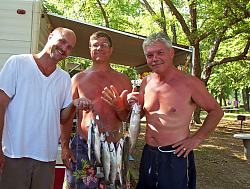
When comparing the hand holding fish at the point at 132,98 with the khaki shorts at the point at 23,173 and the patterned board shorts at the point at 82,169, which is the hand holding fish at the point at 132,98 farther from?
the khaki shorts at the point at 23,173

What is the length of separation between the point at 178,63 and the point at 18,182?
607 centimetres

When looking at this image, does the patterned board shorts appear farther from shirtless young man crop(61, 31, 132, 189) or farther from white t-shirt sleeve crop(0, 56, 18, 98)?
white t-shirt sleeve crop(0, 56, 18, 98)

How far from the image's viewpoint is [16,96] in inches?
119

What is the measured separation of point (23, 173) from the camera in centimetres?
311

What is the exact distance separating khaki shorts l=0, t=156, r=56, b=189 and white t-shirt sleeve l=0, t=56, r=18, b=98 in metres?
0.56

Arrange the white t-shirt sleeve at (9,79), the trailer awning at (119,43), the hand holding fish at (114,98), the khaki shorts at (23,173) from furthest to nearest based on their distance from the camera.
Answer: the trailer awning at (119,43) < the hand holding fish at (114,98) < the khaki shorts at (23,173) < the white t-shirt sleeve at (9,79)

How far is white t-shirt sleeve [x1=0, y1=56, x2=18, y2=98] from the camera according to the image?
117 inches

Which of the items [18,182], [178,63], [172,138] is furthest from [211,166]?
[18,182]

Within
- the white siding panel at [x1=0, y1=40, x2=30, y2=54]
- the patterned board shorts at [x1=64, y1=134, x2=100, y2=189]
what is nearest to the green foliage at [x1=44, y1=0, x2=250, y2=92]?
the white siding panel at [x1=0, y1=40, x2=30, y2=54]

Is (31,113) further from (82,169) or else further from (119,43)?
(119,43)

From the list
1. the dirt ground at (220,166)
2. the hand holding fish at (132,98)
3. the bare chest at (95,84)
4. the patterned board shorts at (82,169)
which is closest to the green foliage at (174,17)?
the dirt ground at (220,166)

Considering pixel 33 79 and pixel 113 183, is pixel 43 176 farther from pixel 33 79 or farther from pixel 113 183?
pixel 33 79

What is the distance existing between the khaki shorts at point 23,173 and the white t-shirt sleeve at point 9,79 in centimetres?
56

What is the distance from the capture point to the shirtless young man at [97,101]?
354 cm
